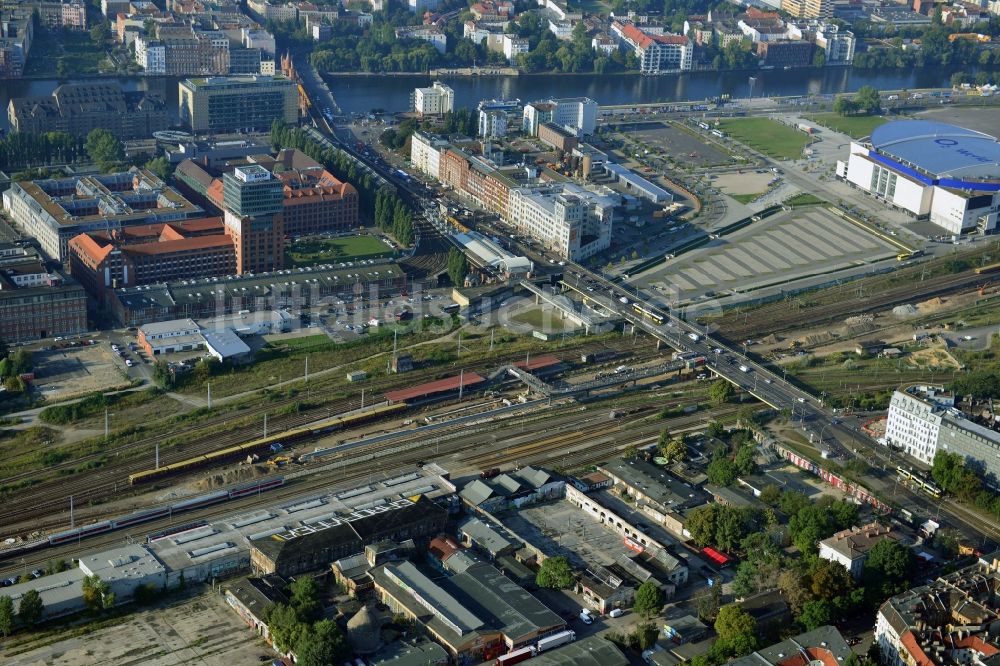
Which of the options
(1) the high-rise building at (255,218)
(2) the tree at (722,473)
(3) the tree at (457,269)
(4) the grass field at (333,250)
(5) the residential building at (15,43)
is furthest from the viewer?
(5) the residential building at (15,43)

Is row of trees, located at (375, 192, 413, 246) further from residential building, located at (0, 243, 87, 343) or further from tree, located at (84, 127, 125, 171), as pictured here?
residential building, located at (0, 243, 87, 343)

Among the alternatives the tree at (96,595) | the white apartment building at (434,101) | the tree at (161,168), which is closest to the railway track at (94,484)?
the tree at (96,595)

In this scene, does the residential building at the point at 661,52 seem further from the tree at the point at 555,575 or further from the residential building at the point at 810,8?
the tree at the point at 555,575

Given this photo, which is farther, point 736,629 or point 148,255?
point 148,255

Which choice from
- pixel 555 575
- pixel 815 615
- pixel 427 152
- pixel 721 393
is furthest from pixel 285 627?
pixel 427 152

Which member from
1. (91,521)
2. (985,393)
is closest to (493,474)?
(91,521)

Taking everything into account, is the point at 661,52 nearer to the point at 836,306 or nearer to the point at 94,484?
the point at 836,306

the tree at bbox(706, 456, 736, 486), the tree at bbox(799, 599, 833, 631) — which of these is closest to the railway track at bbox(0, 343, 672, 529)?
the tree at bbox(706, 456, 736, 486)
